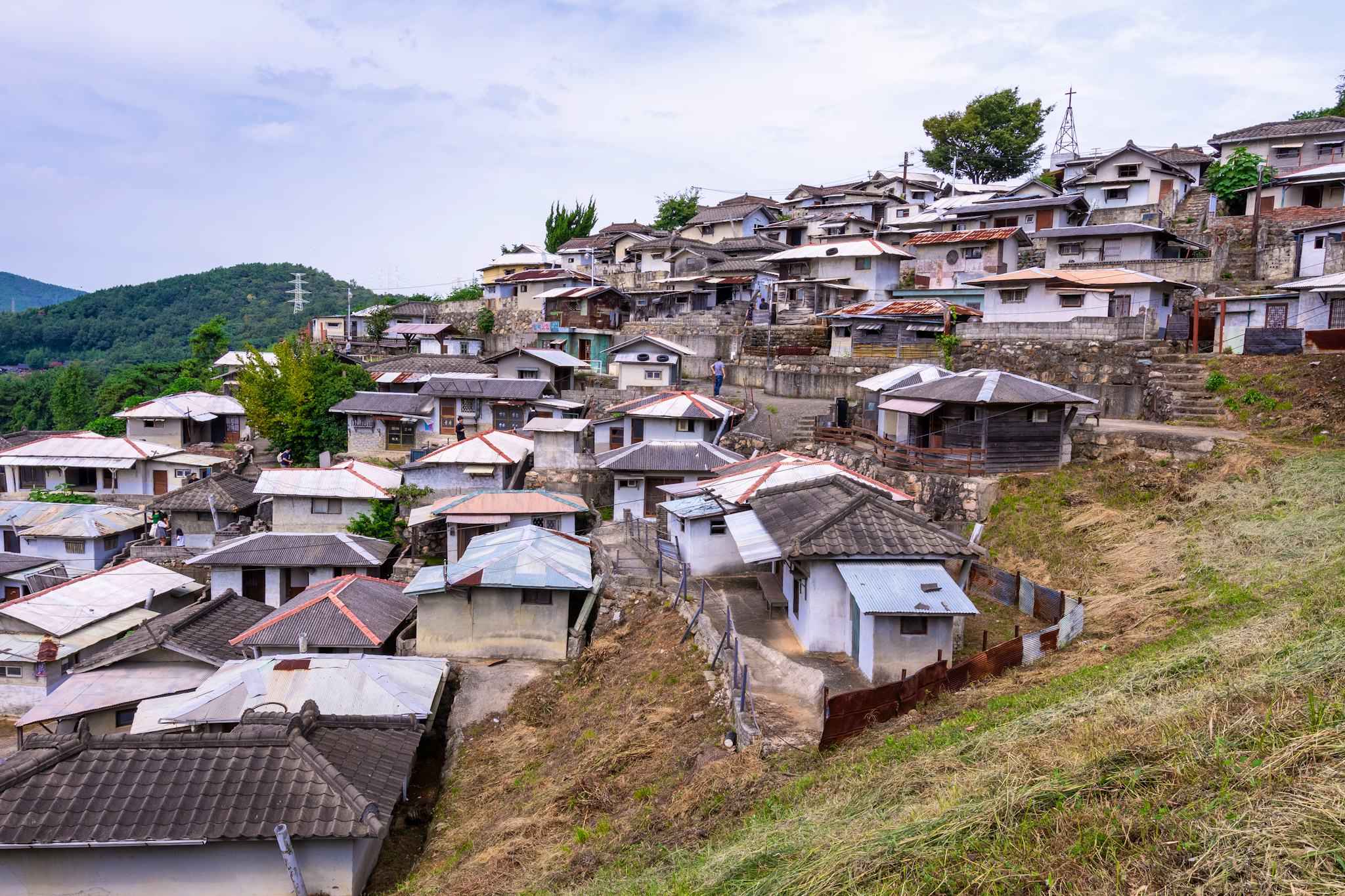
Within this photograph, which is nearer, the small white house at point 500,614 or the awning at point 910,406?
the small white house at point 500,614

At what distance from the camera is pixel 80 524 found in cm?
3481

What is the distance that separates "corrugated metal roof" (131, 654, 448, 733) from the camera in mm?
17062

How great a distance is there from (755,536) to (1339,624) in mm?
10474

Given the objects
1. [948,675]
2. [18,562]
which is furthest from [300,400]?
[948,675]

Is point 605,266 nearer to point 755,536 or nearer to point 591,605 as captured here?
point 591,605

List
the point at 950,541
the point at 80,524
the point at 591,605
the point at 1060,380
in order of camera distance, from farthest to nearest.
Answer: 1. the point at 80,524
2. the point at 1060,380
3. the point at 591,605
4. the point at 950,541

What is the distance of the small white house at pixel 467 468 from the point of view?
33531 millimetres

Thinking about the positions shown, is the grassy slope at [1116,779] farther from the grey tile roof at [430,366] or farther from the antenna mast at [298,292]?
the antenna mast at [298,292]

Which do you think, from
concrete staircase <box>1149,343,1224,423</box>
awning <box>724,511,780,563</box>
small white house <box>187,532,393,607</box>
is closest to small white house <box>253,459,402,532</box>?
small white house <box>187,532,393,607</box>

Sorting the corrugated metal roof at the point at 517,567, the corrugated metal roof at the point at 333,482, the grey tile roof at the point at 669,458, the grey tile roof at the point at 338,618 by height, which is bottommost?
the grey tile roof at the point at 338,618

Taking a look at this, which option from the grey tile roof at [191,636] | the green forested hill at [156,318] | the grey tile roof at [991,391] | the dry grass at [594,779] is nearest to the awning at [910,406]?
the grey tile roof at [991,391]

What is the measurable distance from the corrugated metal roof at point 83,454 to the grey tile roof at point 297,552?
14860 millimetres

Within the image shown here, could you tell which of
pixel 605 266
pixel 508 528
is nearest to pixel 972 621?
pixel 508 528

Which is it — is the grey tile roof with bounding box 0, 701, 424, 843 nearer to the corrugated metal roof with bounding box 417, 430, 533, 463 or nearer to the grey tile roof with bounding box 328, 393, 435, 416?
the corrugated metal roof with bounding box 417, 430, 533, 463
